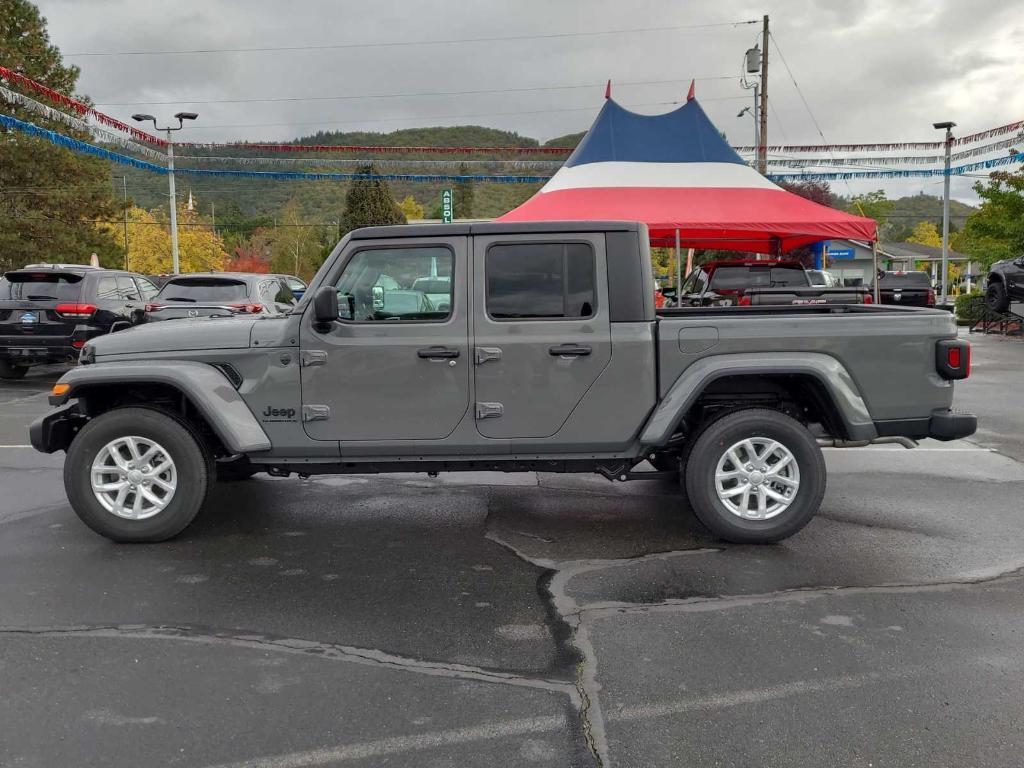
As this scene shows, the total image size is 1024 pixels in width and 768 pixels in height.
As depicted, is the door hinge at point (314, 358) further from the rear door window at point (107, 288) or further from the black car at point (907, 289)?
the black car at point (907, 289)

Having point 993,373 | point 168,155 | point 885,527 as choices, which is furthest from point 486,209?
point 885,527

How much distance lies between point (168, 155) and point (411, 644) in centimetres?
2844

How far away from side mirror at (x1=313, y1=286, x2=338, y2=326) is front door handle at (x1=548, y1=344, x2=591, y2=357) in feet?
4.08

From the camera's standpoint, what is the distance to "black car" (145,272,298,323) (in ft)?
39.3

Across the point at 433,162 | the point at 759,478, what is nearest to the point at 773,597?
the point at 759,478

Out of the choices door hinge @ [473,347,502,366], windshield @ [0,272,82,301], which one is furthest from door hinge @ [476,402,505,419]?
windshield @ [0,272,82,301]

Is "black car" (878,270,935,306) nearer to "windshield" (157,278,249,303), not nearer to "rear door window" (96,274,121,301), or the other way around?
"windshield" (157,278,249,303)

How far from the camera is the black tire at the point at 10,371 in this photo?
1345 centimetres

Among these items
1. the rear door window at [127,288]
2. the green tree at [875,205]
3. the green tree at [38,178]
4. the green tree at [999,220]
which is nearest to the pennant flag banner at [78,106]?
the rear door window at [127,288]

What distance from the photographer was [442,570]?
4668 mm

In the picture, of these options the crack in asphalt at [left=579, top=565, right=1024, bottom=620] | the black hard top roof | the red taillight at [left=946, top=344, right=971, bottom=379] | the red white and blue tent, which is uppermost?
the red white and blue tent

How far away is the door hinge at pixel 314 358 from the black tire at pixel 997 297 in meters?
20.9

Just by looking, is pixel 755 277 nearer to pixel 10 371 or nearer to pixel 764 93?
pixel 10 371

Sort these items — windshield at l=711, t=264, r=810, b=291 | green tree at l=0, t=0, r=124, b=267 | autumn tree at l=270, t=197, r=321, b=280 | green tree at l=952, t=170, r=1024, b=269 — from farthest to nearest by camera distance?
1. autumn tree at l=270, t=197, r=321, b=280
2. green tree at l=0, t=0, r=124, b=267
3. green tree at l=952, t=170, r=1024, b=269
4. windshield at l=711, t=264, r=810, b=291
